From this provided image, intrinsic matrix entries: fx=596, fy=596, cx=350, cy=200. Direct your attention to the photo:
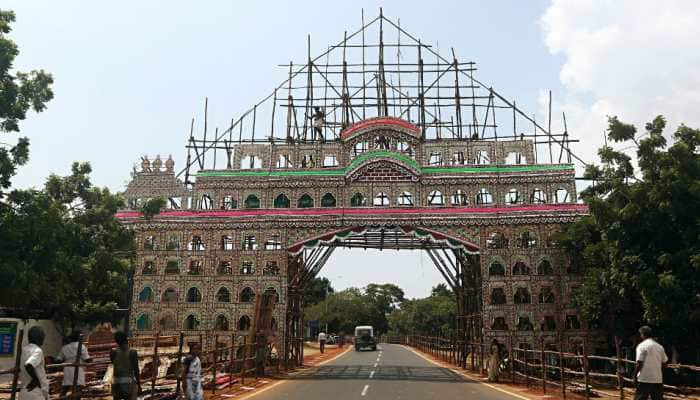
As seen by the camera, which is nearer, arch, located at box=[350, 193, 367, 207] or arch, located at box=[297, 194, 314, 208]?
arch, located at box=[350, 193, 367, 207]

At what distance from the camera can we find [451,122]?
3238 cm

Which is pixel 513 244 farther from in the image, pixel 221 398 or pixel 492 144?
pixel 221 398

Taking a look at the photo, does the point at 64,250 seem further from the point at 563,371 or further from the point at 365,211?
the point at 563,371

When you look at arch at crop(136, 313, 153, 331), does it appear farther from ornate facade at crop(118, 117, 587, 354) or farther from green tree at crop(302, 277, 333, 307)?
green tree at crop(302, 277, 333, 307)

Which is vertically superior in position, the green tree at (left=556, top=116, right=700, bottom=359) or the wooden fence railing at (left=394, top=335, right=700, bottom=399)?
the green tree at (left=556, top=116, right=700, bottom=359)

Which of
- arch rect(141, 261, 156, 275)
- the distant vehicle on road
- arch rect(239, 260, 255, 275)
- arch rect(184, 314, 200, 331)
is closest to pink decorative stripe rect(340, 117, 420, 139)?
arch rect(239, 260, 255, 275)

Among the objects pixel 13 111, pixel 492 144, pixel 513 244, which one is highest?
pixel 492 144

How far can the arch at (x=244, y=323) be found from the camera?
78.8 ft

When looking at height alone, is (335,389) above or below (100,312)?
below

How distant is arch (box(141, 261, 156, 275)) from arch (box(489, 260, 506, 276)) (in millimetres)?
13754

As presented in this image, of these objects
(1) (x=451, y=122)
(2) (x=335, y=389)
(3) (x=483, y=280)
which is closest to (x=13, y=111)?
(2) (x=335, y=389)

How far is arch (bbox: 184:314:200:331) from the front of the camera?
2409cm

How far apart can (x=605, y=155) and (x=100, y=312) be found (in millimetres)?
20929

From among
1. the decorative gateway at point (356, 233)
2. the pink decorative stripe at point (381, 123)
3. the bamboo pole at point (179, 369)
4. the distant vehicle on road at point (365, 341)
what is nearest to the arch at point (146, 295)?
the decorative gateway at point (356, 233)
